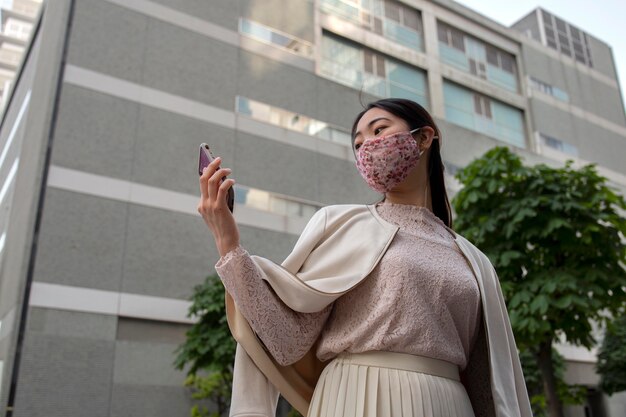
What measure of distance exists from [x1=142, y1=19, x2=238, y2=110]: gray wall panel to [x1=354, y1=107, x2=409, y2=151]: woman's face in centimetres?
1371

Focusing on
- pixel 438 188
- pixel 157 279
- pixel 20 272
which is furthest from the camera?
pixel 157 279

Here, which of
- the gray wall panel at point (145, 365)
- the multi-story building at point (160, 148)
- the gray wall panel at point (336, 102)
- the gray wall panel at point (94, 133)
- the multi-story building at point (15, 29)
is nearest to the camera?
the multi-story building at point (160, 148)

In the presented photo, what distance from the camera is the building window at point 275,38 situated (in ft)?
56.7

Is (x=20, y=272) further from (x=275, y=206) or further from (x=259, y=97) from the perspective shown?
(x=259, y=97)

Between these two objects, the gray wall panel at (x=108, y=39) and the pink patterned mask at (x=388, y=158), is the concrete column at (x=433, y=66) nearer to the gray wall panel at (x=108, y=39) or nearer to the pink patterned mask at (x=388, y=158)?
the gray wall panel at (x=108, y=39)

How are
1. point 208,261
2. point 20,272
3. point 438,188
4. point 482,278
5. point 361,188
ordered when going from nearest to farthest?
point 482,278 → point 438,188 → point 20,272 → point 208,261 → point 361,188

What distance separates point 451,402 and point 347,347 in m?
0.32

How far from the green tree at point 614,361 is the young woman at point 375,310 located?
18524 mm

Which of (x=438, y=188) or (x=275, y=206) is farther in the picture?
(x=275, y=206)

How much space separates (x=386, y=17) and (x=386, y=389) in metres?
20.2

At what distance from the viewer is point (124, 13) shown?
1513 centimetres

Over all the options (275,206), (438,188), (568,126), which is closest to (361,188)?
(275,206)

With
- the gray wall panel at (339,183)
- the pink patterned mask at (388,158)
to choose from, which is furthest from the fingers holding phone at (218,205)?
the gray wall panel at (339,183)

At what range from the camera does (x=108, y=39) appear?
14672mm
